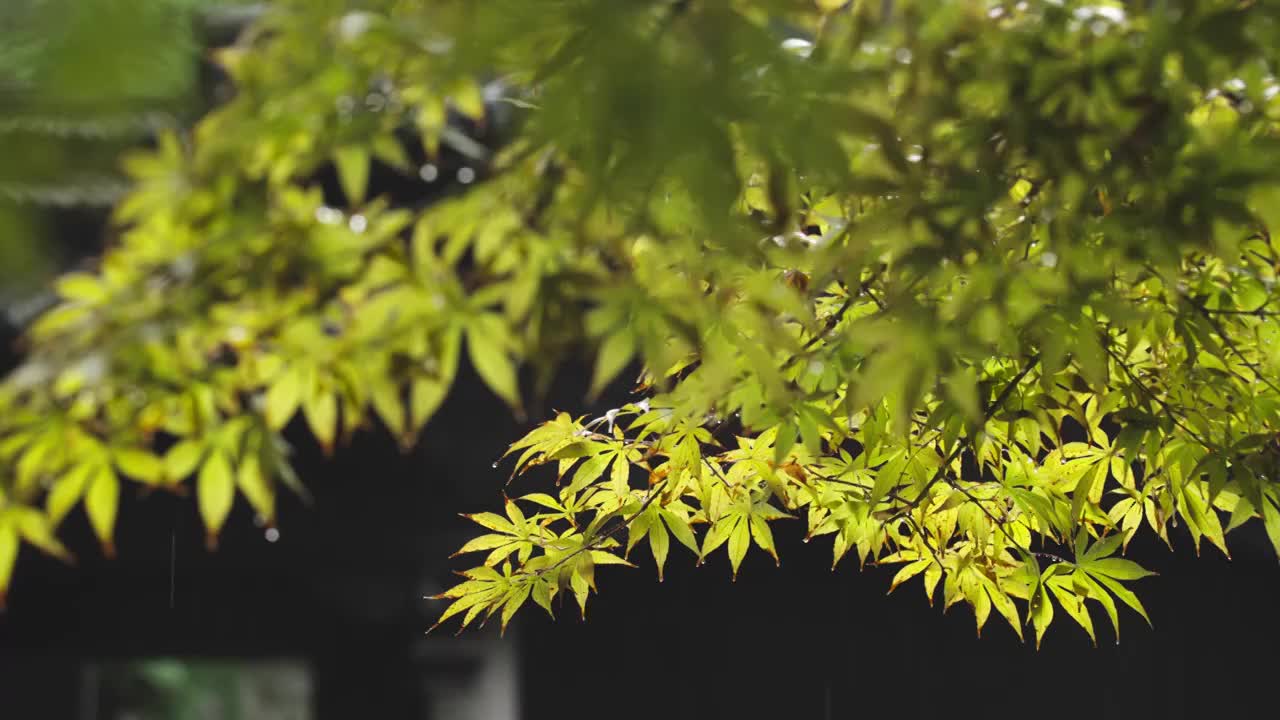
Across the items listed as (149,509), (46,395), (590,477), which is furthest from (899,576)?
(149,509)

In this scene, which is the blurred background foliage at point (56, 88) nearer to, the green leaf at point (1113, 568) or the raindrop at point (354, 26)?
the raindrop at point (354, 26)

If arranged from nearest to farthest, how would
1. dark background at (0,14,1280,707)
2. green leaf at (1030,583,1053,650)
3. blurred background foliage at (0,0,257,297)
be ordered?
blurred background foliage at (0,0,257,297) → green leaf at (1030,583,1053,650) → dark background at (0,14,1280,707)

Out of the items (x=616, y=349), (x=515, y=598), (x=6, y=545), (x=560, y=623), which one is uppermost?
(x=616, y=349)

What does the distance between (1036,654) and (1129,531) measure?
1516mm

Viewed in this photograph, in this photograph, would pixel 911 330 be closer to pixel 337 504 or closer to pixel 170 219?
pixel 170 219

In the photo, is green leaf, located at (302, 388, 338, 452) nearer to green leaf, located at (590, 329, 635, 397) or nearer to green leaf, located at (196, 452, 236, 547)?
green leaf, located at (196, 452, 236, 547)

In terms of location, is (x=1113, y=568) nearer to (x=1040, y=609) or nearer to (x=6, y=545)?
(x=1040, y=609)

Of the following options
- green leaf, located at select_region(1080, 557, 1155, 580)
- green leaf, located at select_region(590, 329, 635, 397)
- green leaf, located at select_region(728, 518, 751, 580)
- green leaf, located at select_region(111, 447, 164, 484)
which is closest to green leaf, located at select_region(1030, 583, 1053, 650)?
green leaf, located at select_region(1080, 557, 1155, 580)

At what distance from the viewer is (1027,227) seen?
1.11 m

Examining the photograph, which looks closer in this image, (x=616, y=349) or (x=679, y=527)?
(x=616, y=349)

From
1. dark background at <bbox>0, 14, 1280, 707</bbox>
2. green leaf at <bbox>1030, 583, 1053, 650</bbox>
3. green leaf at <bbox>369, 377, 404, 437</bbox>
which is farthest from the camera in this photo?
dark background at <bbox>0, 14, 1280, 707</bbox>

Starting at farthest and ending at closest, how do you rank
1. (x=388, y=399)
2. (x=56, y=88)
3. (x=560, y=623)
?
(x=560, y=623), (x=388, y=399), (x=56, y=88)

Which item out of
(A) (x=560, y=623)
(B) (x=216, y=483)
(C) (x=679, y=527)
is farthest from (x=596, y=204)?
(A) (x=560, y=623)

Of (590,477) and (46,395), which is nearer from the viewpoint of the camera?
(46,395)
